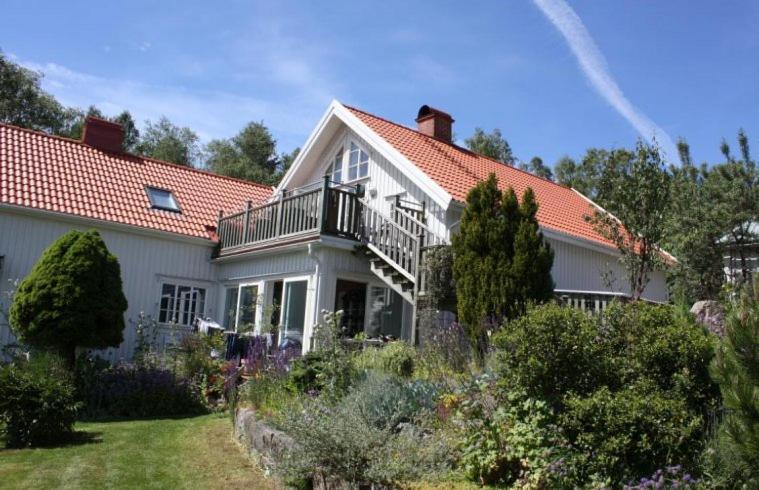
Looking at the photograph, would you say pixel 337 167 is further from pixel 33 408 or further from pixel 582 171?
pixel 582 171

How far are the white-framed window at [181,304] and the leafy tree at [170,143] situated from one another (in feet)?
96.0

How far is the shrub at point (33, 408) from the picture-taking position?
26.5 feet

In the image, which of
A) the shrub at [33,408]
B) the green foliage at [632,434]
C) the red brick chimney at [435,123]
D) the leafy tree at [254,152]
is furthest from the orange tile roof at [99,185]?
the leafy tree at [254,152]

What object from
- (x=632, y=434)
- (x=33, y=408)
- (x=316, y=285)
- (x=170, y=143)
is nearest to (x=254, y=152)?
(x=170, y=143)

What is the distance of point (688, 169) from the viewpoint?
27844 mm

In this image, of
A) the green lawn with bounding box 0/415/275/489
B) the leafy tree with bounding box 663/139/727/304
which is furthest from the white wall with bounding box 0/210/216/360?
the leafy tree with bounding box 663/139/727/304

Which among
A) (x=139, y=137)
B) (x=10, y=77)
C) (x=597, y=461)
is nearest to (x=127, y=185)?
(x=597, y=461)

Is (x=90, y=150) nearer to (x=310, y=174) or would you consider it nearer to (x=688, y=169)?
(x=310, y=174)

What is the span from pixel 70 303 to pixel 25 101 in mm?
31121

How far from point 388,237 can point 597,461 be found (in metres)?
8.77

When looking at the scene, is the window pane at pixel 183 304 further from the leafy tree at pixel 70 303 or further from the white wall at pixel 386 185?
the leafy tree at pixel 70 303

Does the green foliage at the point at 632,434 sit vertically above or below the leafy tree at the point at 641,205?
below

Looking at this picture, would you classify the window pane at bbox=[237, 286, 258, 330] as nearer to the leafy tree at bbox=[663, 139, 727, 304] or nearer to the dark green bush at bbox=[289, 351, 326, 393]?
the dark green bush at bbox=[289, 351, 326, 393]

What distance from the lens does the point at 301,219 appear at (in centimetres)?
1402
